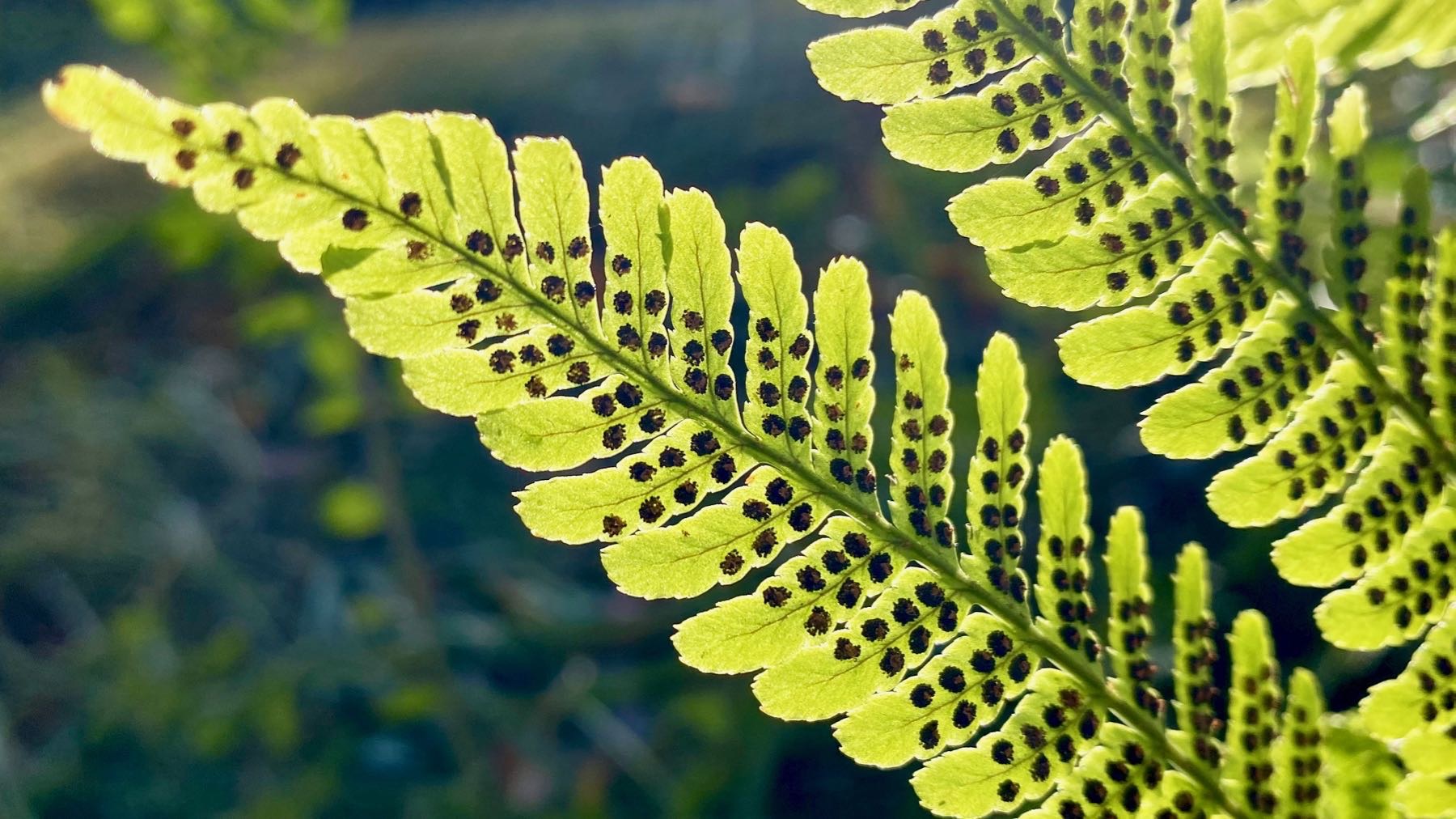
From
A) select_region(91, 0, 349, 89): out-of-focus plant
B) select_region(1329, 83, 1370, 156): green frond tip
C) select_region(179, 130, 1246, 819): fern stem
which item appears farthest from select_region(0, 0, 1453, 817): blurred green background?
select_region(179, 130, 1246, 819): fern stem

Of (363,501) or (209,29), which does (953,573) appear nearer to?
(363,501)

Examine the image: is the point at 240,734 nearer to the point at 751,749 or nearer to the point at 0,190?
the point at 751,749

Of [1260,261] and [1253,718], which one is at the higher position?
[1260,261]

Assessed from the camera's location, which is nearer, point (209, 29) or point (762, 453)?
point (762, 453)

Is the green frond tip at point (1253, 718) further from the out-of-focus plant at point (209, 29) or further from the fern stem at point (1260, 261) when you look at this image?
the out-of-focus plant at point (209, 29)

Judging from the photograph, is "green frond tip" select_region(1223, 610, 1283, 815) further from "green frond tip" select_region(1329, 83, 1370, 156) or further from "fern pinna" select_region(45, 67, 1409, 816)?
"green frond tip" select_region(1329, 83, 1370, 156)

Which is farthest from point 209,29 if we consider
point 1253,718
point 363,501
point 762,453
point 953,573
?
point 1253,718
